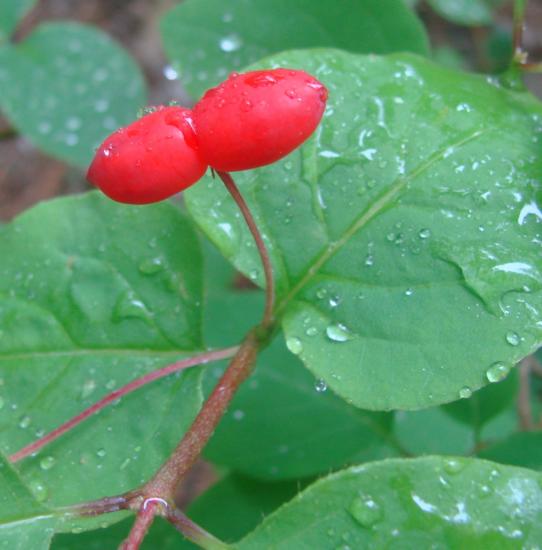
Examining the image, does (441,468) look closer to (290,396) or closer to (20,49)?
(290,396)

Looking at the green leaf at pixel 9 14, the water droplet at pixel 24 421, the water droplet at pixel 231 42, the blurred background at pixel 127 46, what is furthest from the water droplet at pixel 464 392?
the blurred background at pixel 127 46

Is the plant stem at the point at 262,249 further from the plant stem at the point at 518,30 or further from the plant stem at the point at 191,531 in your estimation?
the plant stem at the point at 518,30

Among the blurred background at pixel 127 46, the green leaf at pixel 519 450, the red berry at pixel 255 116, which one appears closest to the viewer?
the red berry at pixel 255 116

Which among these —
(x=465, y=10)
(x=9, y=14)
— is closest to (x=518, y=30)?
(x=465, y=10)

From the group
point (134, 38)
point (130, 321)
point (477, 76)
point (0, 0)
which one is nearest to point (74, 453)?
point (130, 321)

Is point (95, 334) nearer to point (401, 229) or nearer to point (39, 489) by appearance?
point (39, 489)

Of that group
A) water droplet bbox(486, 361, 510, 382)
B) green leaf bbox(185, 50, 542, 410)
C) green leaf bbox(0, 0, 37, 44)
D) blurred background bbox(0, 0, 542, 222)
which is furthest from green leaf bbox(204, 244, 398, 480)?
blurred background bbox(0, 0, 542, 222)
